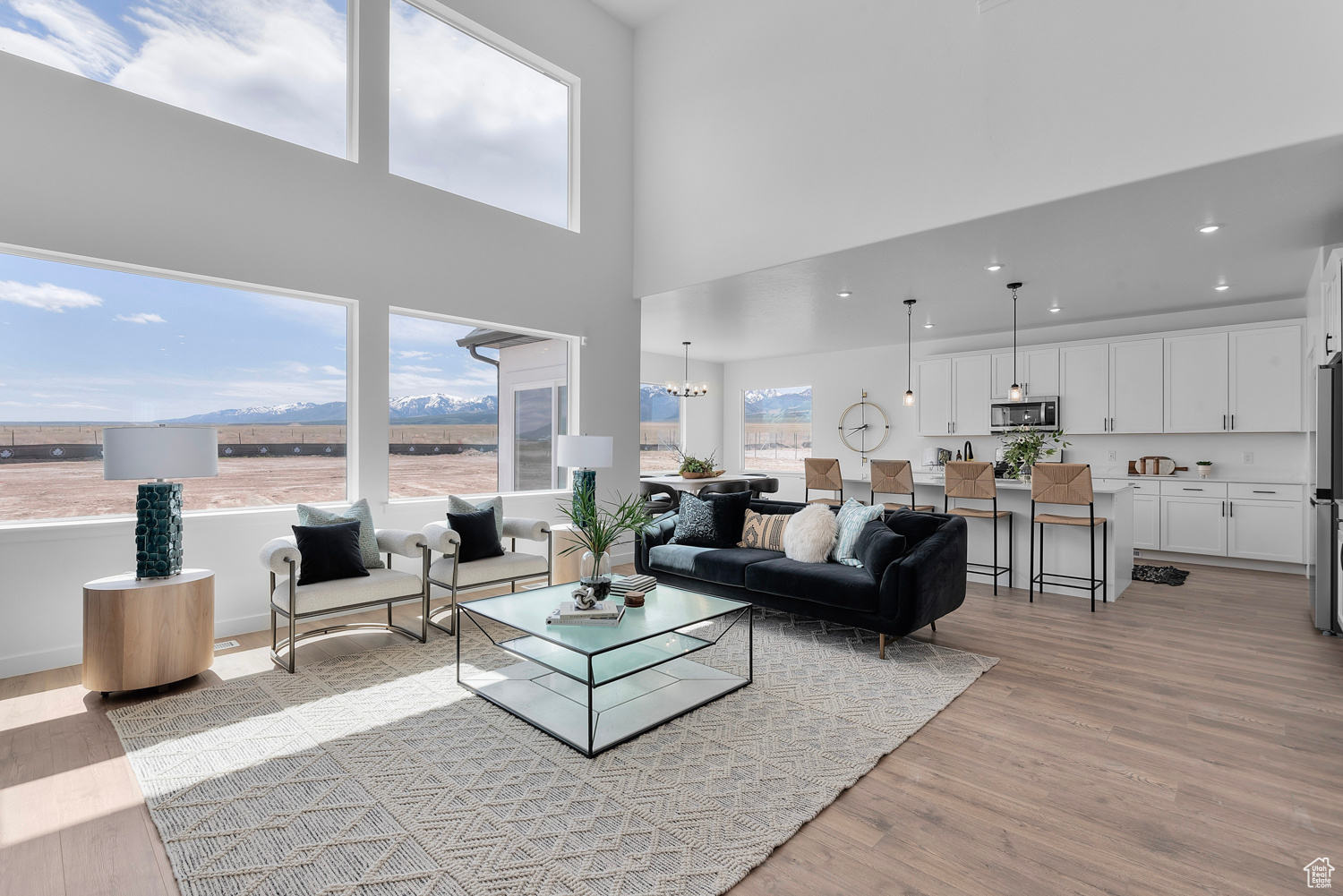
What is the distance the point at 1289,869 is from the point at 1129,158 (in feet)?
11.0

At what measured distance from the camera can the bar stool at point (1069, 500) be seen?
492 centimetres

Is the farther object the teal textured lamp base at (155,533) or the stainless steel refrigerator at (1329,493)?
the stainless steel refrigerator at (1329,493)

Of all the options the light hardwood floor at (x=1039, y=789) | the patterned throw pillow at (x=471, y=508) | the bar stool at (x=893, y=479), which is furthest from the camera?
the bar stool at (x=893, y=479)

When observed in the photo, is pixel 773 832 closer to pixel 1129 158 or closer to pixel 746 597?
pixel 746 597

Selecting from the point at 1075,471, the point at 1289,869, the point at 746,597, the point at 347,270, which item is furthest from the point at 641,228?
the point at 1289,869

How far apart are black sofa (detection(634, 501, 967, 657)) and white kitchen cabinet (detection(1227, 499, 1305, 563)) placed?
4.25 meters

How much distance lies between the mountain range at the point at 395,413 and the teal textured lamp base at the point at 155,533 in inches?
37.0

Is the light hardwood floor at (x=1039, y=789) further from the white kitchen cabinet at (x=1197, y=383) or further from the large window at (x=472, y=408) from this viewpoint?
the white kitchen cabinet at (x=1197, y=383)

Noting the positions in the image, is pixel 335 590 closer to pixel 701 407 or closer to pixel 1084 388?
pixel 1084 388

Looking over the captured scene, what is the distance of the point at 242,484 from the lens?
14.0ft

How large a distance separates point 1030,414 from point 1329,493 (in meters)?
3.62

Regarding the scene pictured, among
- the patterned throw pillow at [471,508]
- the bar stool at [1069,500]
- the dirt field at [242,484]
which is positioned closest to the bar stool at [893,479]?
the bar stool at [1069,500]

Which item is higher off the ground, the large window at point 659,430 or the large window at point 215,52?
the large window at point 215,52

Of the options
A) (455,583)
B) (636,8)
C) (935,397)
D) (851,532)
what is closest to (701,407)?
(935,397)
